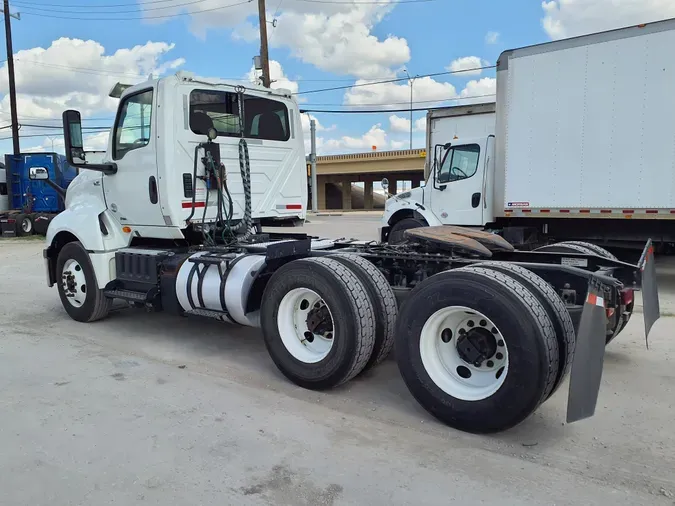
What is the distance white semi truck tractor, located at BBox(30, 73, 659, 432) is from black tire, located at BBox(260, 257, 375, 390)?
0.01 meters

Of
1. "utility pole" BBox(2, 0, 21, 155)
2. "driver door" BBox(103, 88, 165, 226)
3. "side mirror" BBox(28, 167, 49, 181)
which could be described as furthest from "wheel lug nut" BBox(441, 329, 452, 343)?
"utility pole" BBox(2, 0, 21, 155)

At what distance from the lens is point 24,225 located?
23.0m

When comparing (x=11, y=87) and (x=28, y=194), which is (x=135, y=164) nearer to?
(x=28, y=194)

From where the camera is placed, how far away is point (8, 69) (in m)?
26.7

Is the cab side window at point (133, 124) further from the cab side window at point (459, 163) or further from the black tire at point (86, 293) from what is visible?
the cab side window at point (459, 163)

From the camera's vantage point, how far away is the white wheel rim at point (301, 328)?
4.64 m

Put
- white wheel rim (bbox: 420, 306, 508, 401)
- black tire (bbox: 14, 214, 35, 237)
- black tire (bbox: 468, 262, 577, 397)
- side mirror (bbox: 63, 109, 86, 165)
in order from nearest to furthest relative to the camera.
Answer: black tire (bbox: 468, 262, 577, 397)
white wheel rim (bbox: 420, 306, 508, 401)
side mirror (bbox: 63, 109, 86, 165)
black tire (bbox: 14, 214, 35, 237)

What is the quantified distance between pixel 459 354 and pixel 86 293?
4881 millimetres

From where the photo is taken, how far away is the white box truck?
331 inches

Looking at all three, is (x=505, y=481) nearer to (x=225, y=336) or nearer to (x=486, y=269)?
(x=486, y=269)

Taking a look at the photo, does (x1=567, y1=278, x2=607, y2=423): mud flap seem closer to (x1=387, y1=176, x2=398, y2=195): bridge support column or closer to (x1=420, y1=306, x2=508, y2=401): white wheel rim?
(x1=420, y1=306, x2=508, y2=401): white wheel rim

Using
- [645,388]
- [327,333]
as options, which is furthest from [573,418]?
[327,333]

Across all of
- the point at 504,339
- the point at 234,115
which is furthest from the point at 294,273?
the point at 234,115

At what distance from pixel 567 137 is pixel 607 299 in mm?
6053
